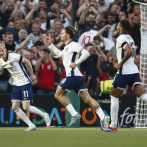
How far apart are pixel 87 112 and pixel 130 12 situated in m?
4.07

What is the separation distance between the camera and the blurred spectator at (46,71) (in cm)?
1327

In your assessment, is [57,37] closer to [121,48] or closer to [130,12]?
[130,12]

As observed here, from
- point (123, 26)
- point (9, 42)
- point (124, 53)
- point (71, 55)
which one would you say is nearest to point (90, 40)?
point (9, 42)

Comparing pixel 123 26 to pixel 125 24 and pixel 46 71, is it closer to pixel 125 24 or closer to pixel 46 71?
pixel 125 24

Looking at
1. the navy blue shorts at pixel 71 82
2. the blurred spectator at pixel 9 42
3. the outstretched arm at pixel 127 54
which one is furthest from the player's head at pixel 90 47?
the outstretched arm at pixel 127 54

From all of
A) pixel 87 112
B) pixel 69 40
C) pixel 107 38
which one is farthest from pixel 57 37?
pixel 69 40

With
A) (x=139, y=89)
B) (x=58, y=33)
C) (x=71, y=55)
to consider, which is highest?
(x=58, y=33)

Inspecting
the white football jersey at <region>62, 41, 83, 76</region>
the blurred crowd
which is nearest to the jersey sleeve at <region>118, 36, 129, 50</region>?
the white football jersey at <region>62, 41, 83, 76</region>

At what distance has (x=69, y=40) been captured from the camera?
33.1ft

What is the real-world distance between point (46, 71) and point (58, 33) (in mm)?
2118

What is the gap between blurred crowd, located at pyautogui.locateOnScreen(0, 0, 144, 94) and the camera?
1334cm

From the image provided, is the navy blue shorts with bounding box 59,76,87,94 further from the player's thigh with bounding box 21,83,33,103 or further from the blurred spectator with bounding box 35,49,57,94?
the blurred spectator with bounding box 35,49,57,94

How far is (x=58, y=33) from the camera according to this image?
14977 millimetres

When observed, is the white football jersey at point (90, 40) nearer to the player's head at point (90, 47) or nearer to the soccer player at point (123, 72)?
the player's head at point (90, 47)
